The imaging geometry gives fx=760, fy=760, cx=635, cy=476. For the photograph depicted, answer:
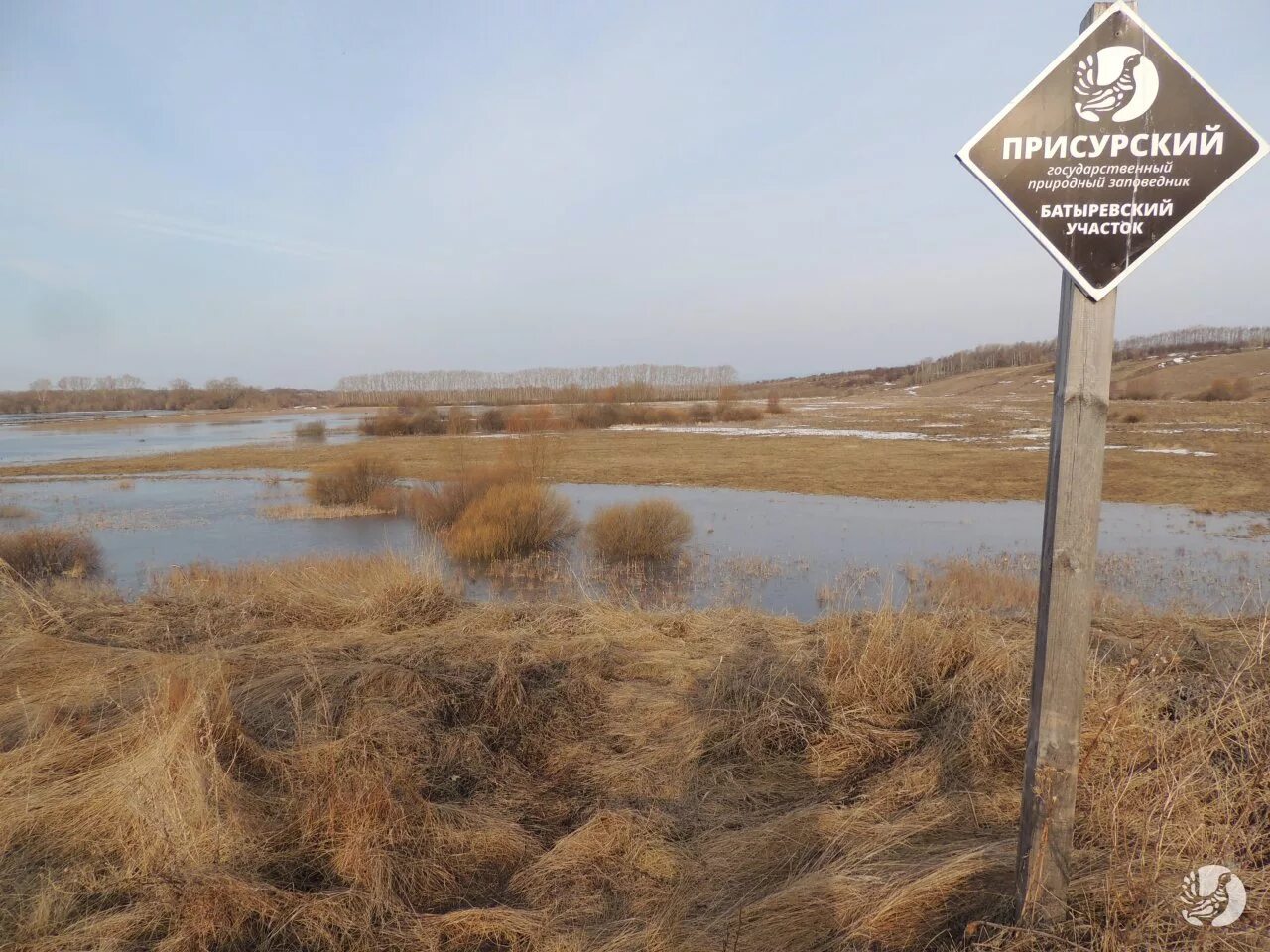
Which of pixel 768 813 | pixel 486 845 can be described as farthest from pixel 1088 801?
pixel 486 845

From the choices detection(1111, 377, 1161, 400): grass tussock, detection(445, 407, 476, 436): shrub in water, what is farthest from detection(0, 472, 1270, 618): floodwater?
detection(1111, 377, 1161, 400): grass tussock

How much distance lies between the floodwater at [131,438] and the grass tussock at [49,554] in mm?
24187

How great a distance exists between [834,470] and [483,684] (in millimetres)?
22059

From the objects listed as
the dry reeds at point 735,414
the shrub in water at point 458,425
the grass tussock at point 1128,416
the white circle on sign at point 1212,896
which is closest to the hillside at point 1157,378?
the grass tussock at point 1128,416

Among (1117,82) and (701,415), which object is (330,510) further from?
(701,415)

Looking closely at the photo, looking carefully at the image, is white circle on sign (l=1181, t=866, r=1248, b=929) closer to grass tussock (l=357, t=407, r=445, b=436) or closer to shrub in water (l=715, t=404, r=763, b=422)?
grass tussock (l=357, t=407, r=445, b=436)

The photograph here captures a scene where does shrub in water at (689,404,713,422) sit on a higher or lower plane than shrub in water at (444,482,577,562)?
higher

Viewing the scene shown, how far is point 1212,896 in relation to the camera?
7.52 feet

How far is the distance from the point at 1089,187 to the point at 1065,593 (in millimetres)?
1140

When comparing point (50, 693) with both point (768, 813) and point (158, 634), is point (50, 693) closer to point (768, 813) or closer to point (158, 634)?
point (158, 634)

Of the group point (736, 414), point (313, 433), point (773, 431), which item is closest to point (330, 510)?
point (313, 433)

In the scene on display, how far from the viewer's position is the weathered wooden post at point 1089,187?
6.70 ft

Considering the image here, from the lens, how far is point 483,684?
17.0 feet

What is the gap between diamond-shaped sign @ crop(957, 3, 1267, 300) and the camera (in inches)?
80.1
